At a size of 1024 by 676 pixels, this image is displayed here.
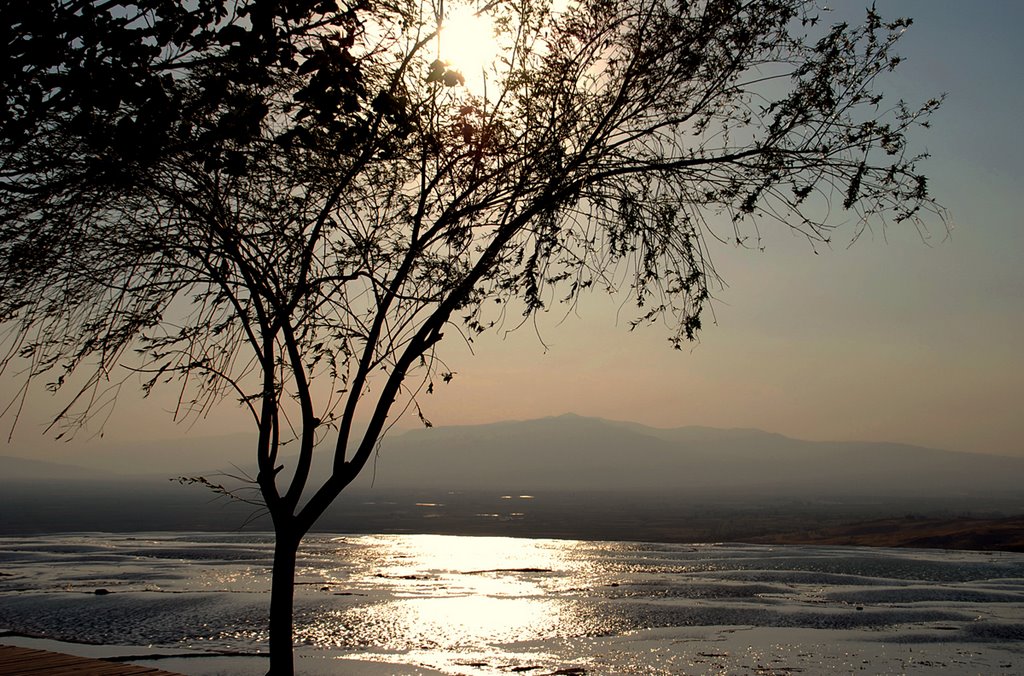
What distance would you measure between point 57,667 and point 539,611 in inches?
359

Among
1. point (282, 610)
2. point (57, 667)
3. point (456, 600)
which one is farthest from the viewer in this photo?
point (456, 600)

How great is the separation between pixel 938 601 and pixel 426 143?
14.2 metres

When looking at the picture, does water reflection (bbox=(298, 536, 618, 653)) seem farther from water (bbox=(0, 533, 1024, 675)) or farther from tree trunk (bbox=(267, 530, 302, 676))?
tree trunk (bbox=(267, 530, 302, 676))

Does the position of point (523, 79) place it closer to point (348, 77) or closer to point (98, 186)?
point (348, 77)

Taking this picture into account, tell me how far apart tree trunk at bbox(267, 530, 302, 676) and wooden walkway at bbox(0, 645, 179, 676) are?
90cm

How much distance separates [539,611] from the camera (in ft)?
49.6

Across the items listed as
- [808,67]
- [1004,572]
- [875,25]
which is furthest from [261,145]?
[1004,572]

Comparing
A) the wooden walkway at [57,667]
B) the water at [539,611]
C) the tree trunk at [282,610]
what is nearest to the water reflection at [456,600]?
the water at [539,611]

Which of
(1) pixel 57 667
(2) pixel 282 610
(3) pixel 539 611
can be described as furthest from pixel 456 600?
(1) pixel 57 667

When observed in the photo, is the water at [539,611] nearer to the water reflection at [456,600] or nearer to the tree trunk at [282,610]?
the water reflection at [456,600]

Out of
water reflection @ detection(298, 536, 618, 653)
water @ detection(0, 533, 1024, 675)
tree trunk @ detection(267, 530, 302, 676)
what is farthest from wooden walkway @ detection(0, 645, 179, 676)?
water reflection @ detection(298, 536, 618, 653)

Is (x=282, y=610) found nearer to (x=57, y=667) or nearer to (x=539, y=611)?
(x=57, y=667)

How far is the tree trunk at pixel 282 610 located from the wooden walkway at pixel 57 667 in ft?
2.97

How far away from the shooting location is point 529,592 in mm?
17656
